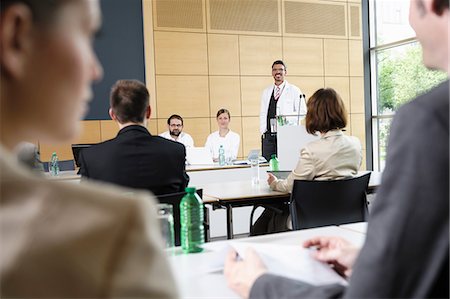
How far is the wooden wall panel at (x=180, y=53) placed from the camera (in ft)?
23.4

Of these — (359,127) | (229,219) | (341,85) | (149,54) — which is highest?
(149,54)

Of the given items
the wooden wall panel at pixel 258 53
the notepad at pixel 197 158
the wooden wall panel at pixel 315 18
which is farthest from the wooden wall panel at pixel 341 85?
the notepad at pixel 197 158

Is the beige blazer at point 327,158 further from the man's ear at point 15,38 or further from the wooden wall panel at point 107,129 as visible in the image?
the wooden wall panel at point 107,129

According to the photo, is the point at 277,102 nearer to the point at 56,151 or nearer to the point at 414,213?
the point at 56,151

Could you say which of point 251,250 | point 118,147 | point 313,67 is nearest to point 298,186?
point 118,147

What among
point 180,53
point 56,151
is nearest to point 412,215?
point 56,151

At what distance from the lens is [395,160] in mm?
781

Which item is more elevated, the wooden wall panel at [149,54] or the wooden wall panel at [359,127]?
Result: the wooden wall panel at [149,54]

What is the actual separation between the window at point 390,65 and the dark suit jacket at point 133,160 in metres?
5.95

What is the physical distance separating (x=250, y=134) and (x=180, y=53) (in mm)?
1747

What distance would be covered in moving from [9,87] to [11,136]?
0.05 m

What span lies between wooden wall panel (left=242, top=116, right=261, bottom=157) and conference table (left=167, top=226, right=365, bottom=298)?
579 centimetres

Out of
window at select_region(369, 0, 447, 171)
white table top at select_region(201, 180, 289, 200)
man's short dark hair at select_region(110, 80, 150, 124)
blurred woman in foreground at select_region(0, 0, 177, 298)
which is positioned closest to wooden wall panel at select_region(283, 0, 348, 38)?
window at select_region(369, 0, 447, 171)

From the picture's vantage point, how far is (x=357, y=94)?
849cm
